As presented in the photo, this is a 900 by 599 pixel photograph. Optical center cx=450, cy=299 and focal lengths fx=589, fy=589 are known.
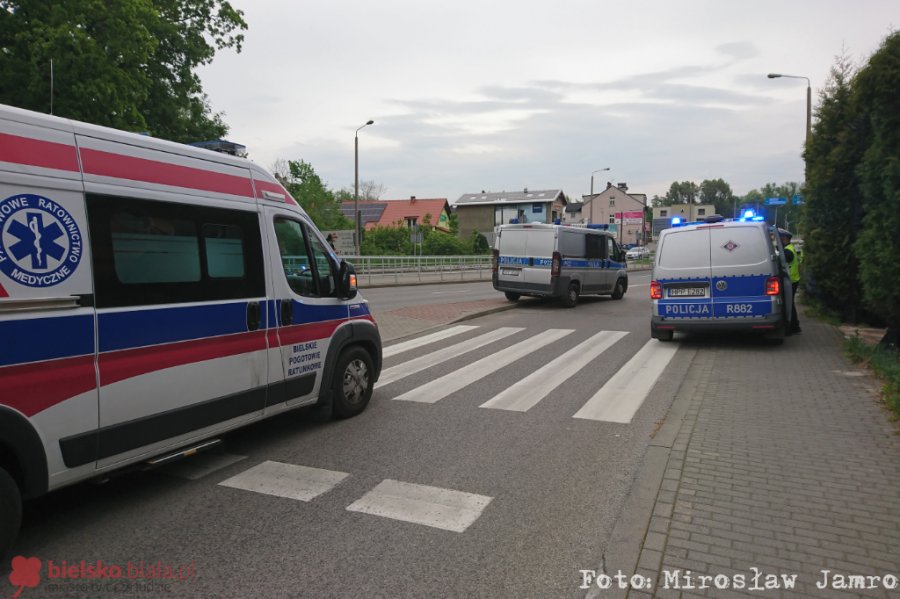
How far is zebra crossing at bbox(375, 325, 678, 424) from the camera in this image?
6684mm

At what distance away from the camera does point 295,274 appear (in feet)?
17.8

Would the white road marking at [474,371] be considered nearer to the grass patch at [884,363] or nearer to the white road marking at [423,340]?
the white road marking at [423,340]

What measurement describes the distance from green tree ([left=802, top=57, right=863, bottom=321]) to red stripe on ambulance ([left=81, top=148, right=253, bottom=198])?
11.1 m

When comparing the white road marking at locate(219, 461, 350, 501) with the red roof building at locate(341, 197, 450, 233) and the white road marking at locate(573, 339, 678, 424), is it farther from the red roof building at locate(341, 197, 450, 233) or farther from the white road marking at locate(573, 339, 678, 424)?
the red roof building at locate(341, 197, 450, 233)

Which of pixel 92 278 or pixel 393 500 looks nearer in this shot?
pixel 92 278

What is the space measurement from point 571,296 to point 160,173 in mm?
14034

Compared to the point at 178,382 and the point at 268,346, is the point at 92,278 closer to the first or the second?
the point at 178,382

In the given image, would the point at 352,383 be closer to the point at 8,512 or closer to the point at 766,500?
the point at 8,512

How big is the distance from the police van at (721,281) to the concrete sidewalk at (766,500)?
287cm

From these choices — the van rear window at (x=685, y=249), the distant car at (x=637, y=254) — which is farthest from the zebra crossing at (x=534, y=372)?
the distant car at (x=637, y=254)

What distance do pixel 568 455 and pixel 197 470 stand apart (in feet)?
9.97

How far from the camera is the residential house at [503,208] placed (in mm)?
84062

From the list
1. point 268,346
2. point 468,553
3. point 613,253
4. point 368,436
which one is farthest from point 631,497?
point 613,253

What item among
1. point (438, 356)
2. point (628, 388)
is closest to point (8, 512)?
point (628, 388)
